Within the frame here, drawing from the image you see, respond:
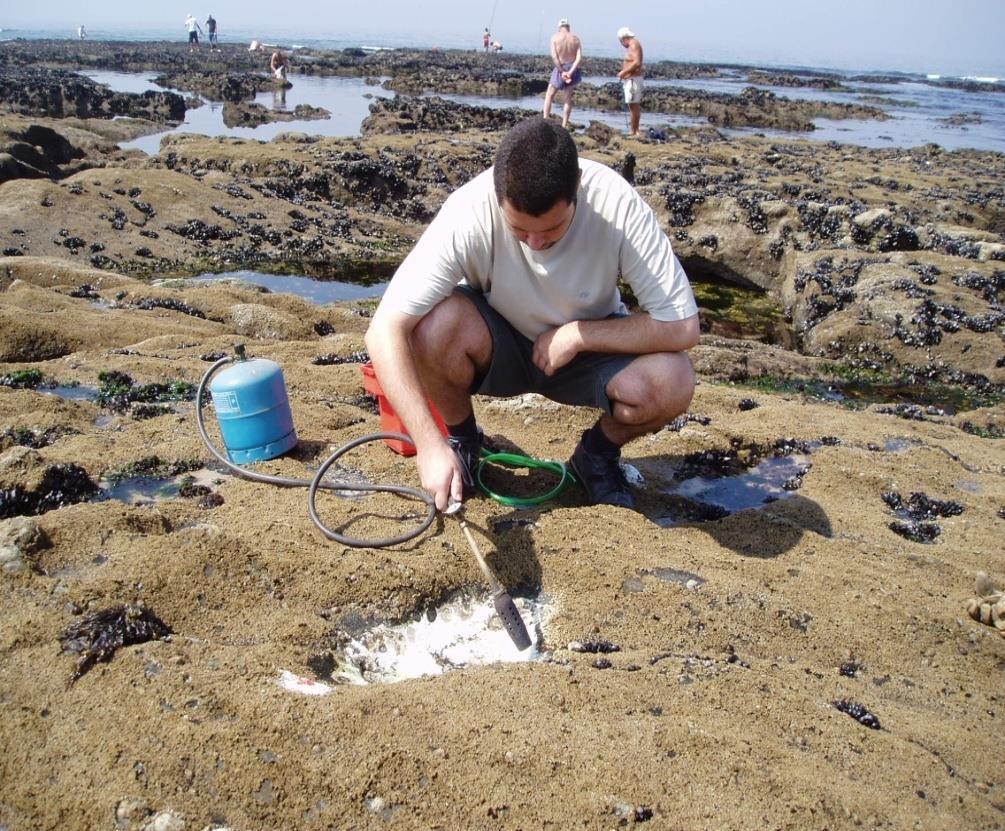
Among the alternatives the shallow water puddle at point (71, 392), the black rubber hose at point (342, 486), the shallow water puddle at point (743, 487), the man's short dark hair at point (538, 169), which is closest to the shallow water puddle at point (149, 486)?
the black rubber hose at point (342, 486)

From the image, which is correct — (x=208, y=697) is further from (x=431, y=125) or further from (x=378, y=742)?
(x=431, y=125)

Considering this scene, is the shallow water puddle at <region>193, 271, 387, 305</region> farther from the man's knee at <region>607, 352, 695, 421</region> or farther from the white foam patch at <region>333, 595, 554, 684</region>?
the white foam patch at <region>333, 595, 554, 684</region>

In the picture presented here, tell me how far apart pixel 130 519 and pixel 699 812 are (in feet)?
8.45

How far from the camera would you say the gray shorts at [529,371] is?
3570 millimetres

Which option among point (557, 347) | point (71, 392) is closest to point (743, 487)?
point (557, 347)

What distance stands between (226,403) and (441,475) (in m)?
1.55

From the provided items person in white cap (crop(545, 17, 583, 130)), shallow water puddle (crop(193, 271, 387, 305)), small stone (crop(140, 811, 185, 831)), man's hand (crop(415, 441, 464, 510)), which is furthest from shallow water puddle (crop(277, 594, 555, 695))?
person in white cap (crop(545, 17, 583, 130))

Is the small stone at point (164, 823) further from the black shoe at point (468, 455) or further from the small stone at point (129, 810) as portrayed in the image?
the black shoe at point (468, 455)

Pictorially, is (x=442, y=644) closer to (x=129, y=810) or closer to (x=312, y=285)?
(x=129, y=810)

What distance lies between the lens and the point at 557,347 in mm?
3475

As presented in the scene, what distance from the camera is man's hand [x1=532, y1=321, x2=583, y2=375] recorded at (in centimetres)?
344

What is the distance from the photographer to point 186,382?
5203 mm

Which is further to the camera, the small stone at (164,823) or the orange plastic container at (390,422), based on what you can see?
the orange plastic container at (390,422)

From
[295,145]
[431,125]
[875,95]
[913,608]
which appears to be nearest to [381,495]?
[913,608]
